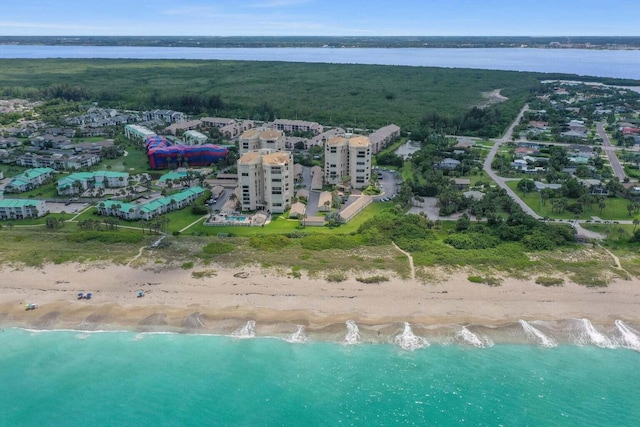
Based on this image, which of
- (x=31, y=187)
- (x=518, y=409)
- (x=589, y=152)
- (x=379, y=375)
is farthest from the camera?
(x=589, y=152)

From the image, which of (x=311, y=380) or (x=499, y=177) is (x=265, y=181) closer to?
(x=311, y=380)

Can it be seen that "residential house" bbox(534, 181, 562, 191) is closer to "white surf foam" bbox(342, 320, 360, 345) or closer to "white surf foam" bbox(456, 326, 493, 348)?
"white surf foam" bbox(456, 326, 493, 348)

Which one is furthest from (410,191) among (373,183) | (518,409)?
(518,409)

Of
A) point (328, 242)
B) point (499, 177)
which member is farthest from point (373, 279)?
point (499, 177)

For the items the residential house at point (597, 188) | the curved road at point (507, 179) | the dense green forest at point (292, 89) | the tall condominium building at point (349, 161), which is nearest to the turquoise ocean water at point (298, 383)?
the curved road at point (507, 179)

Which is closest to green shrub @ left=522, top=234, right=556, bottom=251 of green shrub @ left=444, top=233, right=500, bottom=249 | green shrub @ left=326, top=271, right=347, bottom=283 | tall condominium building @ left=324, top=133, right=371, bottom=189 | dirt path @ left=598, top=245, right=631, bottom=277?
green shrub @ left=444, top=233, right=500, bottom=249

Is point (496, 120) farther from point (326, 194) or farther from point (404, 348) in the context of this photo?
point (404, 348)
